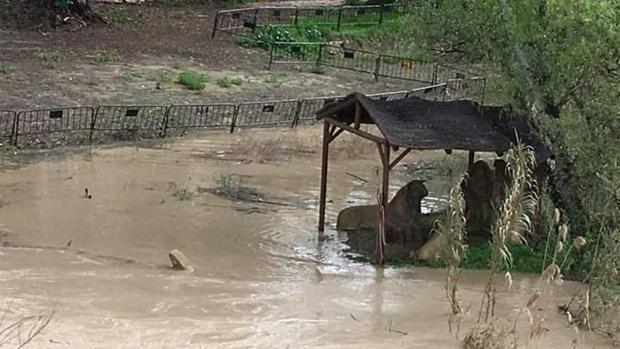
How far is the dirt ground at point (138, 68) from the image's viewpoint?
20812 mm

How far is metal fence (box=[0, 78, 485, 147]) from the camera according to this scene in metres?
17.8

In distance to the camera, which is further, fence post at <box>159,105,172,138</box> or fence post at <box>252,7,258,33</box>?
fence post at <box>252,7,258,33</box>

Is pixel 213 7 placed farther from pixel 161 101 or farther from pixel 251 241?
pixel 251 241

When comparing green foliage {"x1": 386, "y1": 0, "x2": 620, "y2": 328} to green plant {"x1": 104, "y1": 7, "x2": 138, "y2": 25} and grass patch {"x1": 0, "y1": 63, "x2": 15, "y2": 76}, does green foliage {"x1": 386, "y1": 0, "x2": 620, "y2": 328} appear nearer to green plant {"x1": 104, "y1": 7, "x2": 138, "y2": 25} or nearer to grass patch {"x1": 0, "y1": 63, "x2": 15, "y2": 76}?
grass patch {"x1": 0, "y1": 63, "x2": 15, "y2": 76}

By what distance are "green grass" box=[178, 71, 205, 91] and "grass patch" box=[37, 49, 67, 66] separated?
3000 millimetres

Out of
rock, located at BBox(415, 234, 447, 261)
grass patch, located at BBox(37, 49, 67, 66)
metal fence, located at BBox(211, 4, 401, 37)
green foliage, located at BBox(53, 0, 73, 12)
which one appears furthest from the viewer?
metal fence, located at BBox(211, 4, 401, 37)

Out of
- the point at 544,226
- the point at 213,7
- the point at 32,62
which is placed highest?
the point at 213,7

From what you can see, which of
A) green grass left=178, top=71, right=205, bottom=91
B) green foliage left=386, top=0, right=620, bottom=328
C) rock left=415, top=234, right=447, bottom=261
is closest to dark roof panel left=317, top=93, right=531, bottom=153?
green foliage left=386, top=0, right=620, bottom=328

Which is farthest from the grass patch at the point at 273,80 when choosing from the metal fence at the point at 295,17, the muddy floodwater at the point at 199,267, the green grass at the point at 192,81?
the muddy floodwater at the point at 199,267

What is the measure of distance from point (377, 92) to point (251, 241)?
39.5 ft

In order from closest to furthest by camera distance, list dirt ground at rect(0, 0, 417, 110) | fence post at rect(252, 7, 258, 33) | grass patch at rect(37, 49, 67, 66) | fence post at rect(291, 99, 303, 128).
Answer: fence post at rect(291, 99, 303, 128), dirt ground at rect(0, 0, 417, 110), grass patch at rect(37, 49, 67, 66), fence post at rect(252, 7, 258, 33)

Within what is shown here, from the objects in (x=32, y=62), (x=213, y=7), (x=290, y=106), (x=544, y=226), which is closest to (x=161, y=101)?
(x=290, y=106)

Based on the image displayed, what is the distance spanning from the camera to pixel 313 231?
44.3 feet

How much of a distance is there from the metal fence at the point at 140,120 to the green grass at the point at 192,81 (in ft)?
4.78
